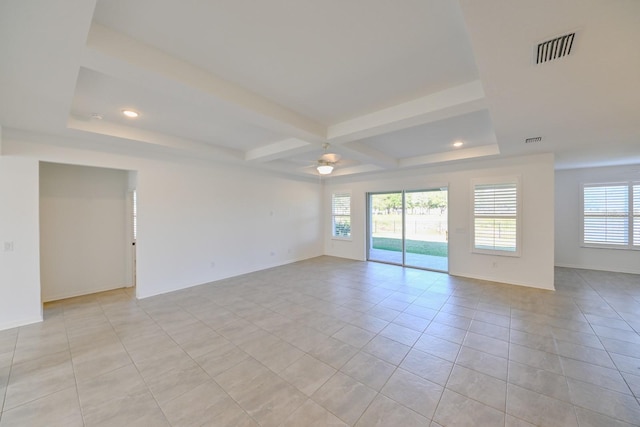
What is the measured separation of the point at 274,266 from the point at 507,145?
5817mm

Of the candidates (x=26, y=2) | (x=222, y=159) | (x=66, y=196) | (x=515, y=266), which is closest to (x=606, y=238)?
(x=515, y=266)

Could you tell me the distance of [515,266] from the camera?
4.91 m

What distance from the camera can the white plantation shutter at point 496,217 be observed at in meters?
4.93

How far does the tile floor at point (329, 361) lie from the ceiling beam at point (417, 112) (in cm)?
266

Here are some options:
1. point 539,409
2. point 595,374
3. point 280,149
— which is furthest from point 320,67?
point 595,374

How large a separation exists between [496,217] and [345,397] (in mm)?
4968

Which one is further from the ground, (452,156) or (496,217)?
(452,156)

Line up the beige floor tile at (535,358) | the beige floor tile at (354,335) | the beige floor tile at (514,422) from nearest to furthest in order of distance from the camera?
1. the beige floor tile at (514,422)
2. the beige floor tile at (535,358)
3. the beige floor tile at (354,335)

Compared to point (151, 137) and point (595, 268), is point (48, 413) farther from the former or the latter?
point (595, 268)

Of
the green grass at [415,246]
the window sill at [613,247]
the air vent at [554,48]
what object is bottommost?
the green grass at [415,246]

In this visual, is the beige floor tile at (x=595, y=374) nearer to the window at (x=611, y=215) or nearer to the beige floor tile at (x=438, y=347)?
the beige floor tile at (x=438, y=347)

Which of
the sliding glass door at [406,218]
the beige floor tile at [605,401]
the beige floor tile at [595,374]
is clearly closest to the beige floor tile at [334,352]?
the beige floor tile at [605,401]

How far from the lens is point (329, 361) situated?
2.45 m

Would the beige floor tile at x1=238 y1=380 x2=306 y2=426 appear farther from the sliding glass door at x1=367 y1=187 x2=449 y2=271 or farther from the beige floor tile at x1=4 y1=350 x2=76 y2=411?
the sliding glass door at x1=367 y1=187 x2=449 y2=271
